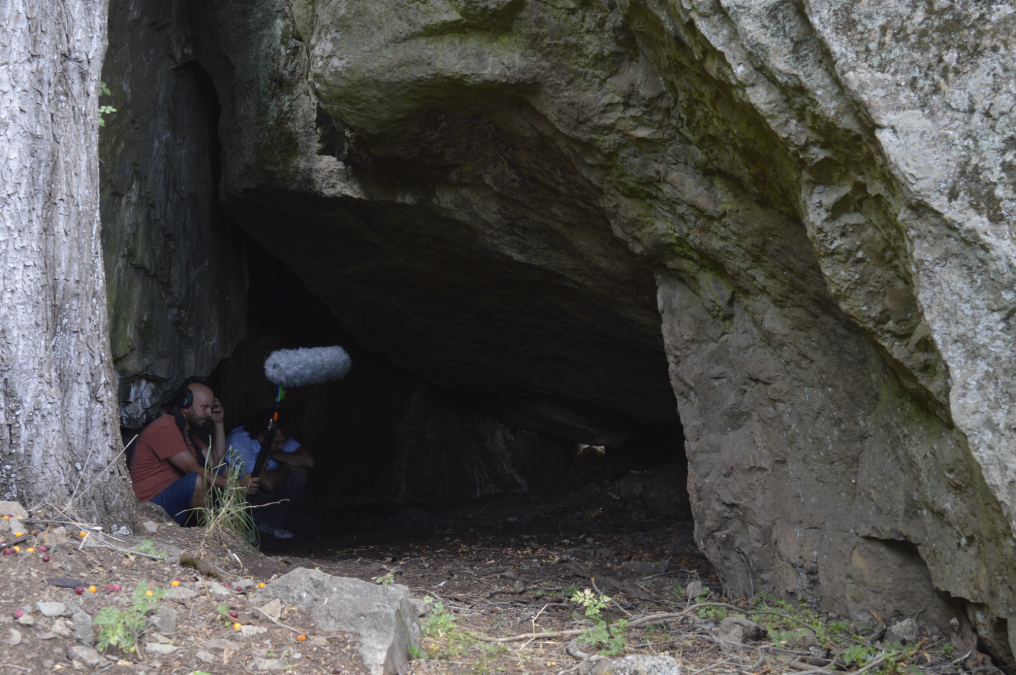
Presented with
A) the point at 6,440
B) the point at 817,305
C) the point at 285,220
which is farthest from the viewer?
the point at 285,220

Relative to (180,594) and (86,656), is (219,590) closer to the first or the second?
(180,594)

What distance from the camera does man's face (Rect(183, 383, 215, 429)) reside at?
5.22m

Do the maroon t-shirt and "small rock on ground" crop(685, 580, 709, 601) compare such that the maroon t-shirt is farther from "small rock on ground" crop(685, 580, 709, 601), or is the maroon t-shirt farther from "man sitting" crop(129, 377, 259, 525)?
"small rock on ground" crop(685, 580, 709, 601)

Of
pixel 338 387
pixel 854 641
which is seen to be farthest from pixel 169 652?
pixel 338 387

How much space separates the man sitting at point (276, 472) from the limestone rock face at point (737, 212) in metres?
1.65

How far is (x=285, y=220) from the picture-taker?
17.6 feet

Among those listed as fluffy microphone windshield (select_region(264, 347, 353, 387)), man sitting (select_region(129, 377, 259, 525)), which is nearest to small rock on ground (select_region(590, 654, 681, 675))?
man sitting (select_region(129, 377, 259, 525))

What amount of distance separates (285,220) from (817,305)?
12.2ft

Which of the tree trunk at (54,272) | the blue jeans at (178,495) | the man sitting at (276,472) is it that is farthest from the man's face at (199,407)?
the tree trunk at (54,272)

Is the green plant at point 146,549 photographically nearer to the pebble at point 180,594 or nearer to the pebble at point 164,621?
the pebble at point 180,594

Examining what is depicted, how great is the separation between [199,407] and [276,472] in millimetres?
1222

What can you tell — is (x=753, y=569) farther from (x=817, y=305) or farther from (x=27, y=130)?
(x=27, y=130)

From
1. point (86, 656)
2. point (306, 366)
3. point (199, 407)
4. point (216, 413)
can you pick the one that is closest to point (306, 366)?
point (306, 366)

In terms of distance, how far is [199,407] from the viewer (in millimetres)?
5227
